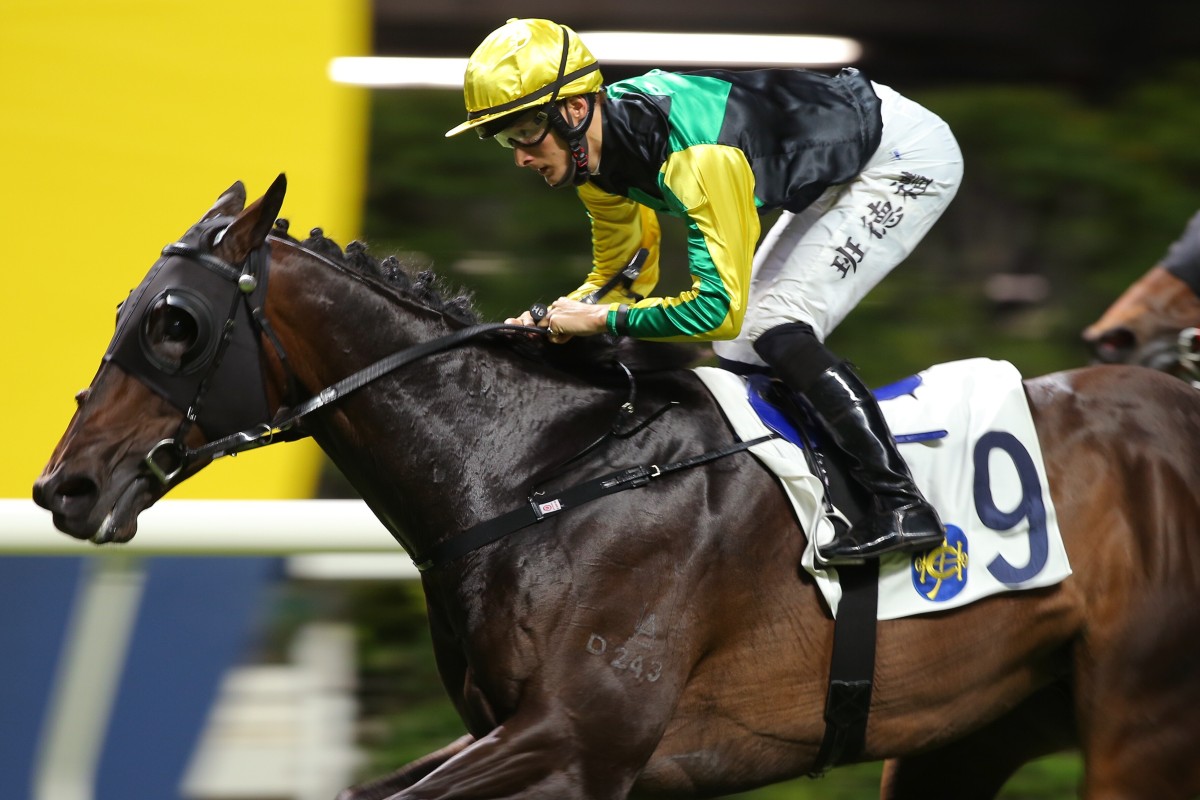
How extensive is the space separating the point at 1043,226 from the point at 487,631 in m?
3.33

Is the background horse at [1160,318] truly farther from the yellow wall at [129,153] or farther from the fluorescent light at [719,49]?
the yellow wall at [129,153]

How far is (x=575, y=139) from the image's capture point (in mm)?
2994

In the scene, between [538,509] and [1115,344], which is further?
[1115,344]

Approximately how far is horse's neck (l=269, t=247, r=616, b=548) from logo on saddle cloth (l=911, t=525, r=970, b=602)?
0.77 m

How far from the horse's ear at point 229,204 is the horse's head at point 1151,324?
2632 mm

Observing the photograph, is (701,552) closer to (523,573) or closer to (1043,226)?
(523,573)

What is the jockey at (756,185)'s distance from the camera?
9.53 feet

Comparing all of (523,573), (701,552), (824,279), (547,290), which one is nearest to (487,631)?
(523,573)

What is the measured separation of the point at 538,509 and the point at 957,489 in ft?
2.89

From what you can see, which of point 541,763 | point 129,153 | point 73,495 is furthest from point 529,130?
point 129,153

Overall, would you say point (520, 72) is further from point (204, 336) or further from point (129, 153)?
point (129, 153)

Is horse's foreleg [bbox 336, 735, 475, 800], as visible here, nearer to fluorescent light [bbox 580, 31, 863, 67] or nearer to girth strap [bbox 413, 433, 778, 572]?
girth strap [bbox 413, 433, 778, 572]

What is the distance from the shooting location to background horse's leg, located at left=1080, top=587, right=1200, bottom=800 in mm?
3150

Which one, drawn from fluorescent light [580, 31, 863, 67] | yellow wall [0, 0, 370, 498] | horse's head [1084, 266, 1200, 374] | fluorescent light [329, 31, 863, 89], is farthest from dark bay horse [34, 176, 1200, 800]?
fluorescent light [580, 31, 863, 67]
